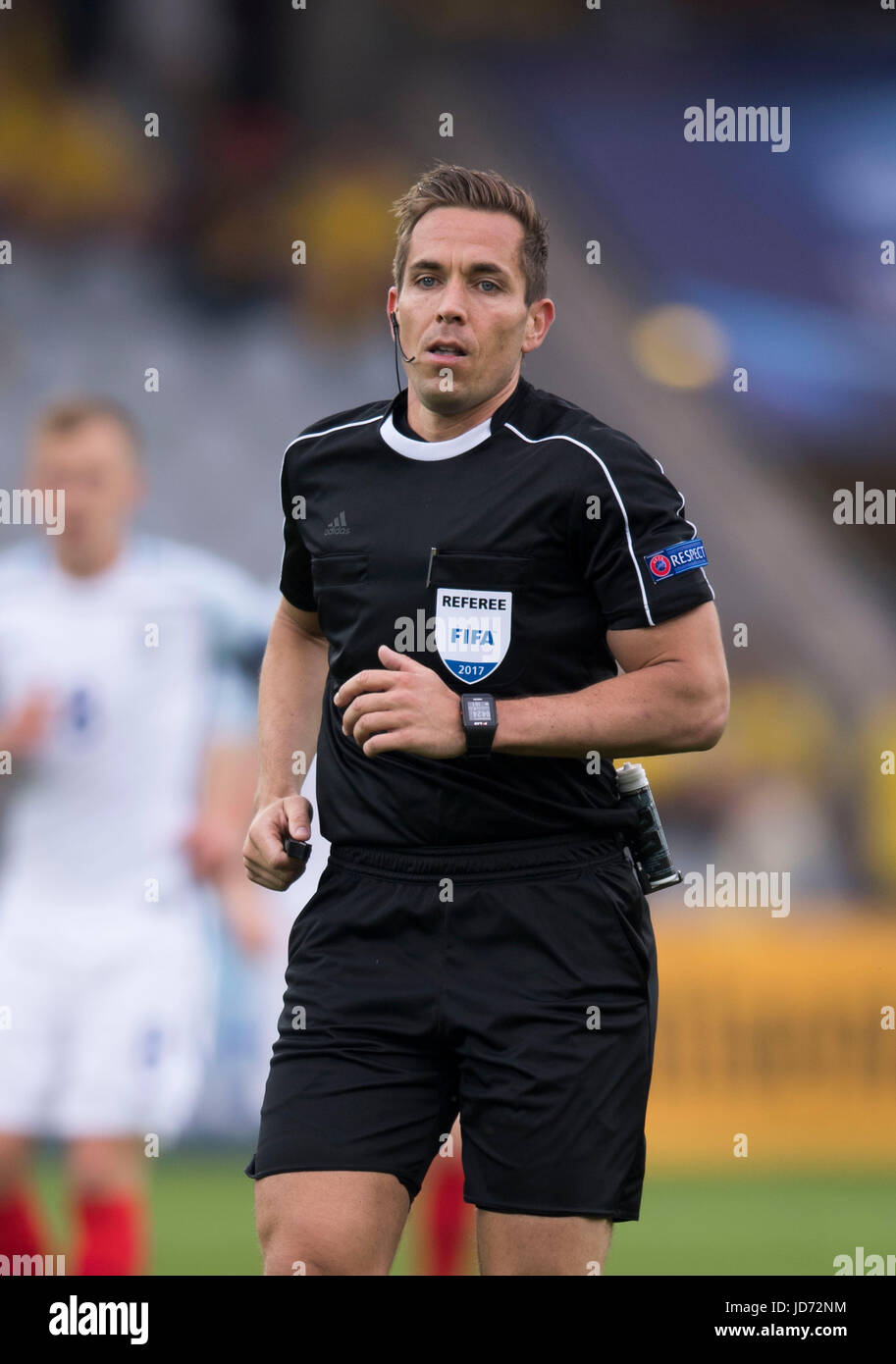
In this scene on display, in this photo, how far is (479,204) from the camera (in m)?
2.97

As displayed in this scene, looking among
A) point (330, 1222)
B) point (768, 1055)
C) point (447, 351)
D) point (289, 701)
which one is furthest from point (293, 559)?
point (768, 1055)

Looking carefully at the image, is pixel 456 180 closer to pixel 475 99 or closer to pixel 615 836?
pixel 615 836

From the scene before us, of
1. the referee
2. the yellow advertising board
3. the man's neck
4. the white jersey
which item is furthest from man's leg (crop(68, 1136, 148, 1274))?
the yellow advertising board

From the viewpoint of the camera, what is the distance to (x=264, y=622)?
502 centimetres

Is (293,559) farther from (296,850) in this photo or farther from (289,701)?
(296,850)

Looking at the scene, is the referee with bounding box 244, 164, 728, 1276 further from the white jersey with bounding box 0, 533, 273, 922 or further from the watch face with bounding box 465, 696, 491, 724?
the white jersey with bounding box 0, 533, 273, 922

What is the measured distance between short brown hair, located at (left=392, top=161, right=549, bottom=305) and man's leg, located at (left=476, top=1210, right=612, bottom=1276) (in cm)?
141

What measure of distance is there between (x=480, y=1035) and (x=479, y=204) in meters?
1.29

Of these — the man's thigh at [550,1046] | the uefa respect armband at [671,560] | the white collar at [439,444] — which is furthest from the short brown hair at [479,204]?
the man's thigh at [550,1046]

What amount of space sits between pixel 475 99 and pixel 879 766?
3.45 meters

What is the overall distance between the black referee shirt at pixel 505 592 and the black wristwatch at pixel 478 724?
0.13 meters

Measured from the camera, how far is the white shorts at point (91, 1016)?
479 centimetres

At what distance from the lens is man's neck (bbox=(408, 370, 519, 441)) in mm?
2953

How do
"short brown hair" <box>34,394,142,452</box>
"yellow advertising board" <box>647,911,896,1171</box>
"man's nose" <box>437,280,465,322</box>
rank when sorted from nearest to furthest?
"man's nose" <box>437,280,465,322</box>
"short brown hair" <box>34,394,142,452</box>
"yellow advertising board" <box>647,911,896,1171</box>
